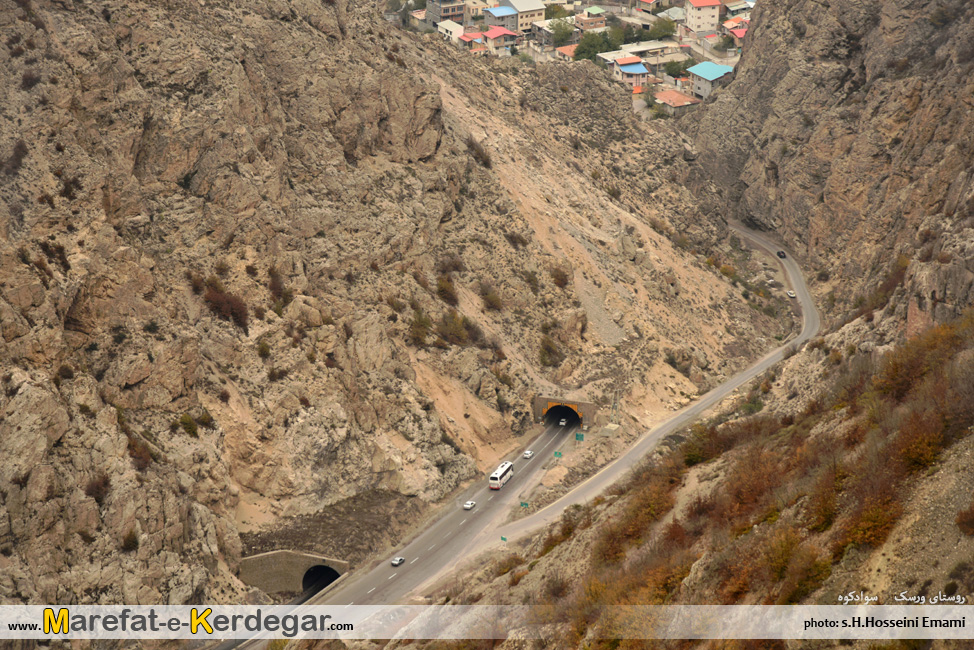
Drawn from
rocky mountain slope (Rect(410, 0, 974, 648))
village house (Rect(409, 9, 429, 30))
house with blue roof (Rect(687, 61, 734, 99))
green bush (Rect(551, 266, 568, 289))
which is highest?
rocky mountain slope (Rect(410, 0, 974, 648))

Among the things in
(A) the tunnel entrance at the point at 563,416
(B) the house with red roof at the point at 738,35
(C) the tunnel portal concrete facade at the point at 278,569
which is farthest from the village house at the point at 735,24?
(C) the tunnel portal concrete facade at the point at 278,569

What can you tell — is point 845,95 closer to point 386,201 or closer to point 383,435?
point 386,201

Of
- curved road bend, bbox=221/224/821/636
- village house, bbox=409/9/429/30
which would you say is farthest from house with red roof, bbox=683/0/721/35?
curved road bend, bbox=221/224/821/636

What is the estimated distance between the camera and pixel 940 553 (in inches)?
751

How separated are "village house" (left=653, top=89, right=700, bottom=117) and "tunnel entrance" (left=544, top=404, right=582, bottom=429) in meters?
63.8

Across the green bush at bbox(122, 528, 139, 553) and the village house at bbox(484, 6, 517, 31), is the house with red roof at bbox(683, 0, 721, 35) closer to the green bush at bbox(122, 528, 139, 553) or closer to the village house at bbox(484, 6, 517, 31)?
the village house at bbox(484, 6, 517, 31)

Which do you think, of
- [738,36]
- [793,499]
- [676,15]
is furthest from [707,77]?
[793,499]

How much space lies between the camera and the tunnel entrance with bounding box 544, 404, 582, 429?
59875 mm

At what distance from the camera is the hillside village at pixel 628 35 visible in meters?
120

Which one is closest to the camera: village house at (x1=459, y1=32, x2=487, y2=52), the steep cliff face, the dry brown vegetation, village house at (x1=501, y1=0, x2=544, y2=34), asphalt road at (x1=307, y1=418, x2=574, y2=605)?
the dry brown vegetation

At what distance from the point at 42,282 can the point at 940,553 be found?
36.4 m

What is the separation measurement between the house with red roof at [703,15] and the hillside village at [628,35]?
0.14m

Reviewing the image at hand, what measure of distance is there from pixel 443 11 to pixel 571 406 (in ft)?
301

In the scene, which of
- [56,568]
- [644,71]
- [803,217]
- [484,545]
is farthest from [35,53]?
[644,71]
